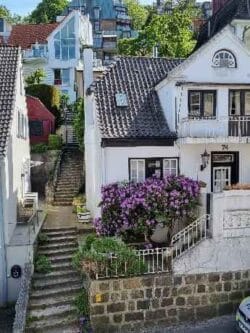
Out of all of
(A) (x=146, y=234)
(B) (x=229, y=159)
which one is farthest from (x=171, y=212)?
(B) (x=229, y=159)

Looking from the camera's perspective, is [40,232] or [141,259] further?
[40,232]

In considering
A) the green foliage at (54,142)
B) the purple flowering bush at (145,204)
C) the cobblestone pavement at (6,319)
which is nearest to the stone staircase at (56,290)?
the cobblestone pavement at (6,319)

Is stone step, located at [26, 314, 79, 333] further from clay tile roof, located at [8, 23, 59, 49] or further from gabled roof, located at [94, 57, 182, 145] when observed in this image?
clay tile roof, located at [8, 23, 59, 49]

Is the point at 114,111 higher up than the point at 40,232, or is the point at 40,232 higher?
the point at 114,111

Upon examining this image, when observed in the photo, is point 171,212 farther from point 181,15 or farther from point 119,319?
point 181,15

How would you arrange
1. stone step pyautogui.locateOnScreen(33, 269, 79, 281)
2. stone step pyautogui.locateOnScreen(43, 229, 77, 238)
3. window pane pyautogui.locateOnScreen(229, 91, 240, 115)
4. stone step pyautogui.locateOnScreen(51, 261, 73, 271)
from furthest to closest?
stone step pyautogui.locateOnScreen(43, 229, 77, 238) → window pane pyautogui.locateOnScreen(229, 91, 240, 115) → stone step pyautogui.locateOnScreen(51, 261, 73, 271) → stone step pyautogui.locateOnScreen(33, 269, 79, 281)

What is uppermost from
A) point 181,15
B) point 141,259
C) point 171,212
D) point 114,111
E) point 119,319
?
point 181,15

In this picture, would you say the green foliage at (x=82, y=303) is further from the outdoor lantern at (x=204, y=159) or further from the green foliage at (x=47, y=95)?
the green foliage at (x=47, y=95)

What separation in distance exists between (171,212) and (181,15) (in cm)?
2695

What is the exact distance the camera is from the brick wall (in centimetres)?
1498

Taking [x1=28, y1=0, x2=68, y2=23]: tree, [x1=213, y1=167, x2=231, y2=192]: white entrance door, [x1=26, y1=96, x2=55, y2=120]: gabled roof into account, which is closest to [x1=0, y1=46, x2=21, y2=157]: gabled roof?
[x1=213, y1=167, x2=231, y2=192]: white entrance door

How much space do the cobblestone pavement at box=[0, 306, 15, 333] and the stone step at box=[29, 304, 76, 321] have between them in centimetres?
136

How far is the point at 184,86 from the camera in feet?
61.3

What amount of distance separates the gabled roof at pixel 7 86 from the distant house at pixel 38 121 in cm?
1145
